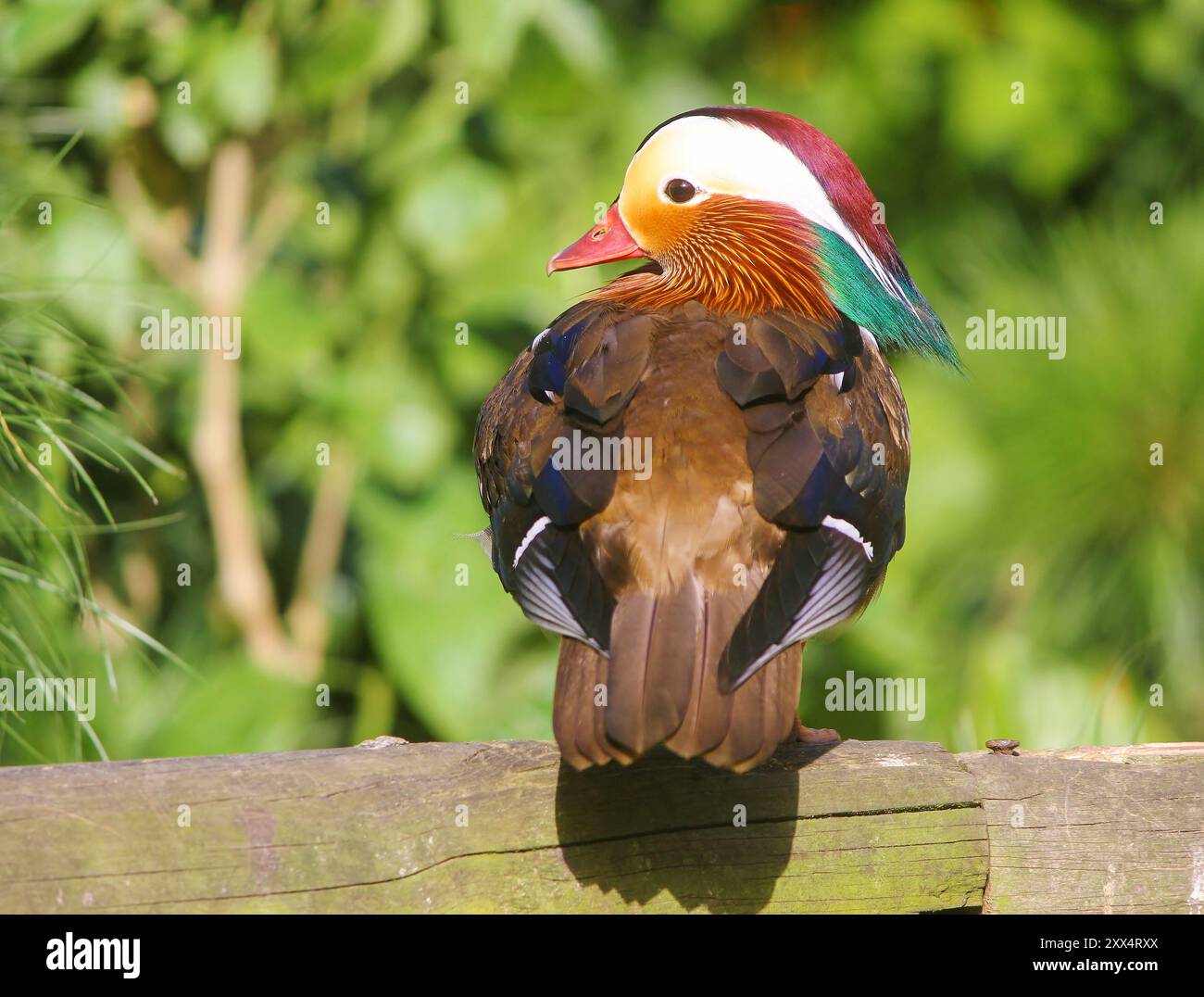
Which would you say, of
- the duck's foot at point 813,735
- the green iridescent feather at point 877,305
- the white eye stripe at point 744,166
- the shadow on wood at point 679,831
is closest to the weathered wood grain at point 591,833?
the shadow on wood at point 679,831

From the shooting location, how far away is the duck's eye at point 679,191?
218 cm

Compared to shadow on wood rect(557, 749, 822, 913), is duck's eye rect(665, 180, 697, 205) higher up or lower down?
higher up

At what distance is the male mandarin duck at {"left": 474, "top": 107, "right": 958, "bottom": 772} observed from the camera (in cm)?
150

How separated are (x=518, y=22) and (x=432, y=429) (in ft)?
2.92

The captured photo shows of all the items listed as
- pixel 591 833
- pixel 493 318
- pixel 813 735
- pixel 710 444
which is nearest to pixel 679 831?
pixel 591 833

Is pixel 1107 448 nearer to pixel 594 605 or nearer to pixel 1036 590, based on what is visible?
pixel 1036 590

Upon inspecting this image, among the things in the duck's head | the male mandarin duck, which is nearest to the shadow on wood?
the male mandarin duck

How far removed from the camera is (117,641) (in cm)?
325

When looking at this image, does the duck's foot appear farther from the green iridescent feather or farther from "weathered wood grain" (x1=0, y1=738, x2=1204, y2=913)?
the green iridescent feather

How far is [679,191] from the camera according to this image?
2.19m

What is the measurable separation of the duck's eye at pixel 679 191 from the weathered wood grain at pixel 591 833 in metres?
0.86

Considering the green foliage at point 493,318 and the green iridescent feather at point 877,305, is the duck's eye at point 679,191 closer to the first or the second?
the green iridescent feather at point 877,305

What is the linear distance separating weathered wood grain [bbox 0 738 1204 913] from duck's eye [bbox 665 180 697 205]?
2.81 ft
